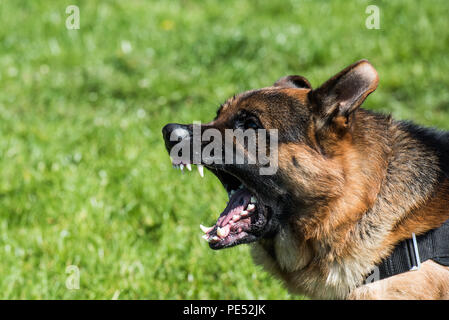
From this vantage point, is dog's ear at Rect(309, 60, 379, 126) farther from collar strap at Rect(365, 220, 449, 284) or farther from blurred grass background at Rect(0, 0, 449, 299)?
blurred grass background at Rect(0, 0, 449, 299)

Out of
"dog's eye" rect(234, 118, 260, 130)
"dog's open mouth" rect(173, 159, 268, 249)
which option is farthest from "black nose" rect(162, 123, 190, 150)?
"dog's eye" rect(234, 118, 260, 130)

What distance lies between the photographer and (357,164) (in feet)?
10.3

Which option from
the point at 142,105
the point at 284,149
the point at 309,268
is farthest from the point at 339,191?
the point at 142,105

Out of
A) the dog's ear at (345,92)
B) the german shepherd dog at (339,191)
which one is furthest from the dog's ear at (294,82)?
the dog's ear at (345,92)

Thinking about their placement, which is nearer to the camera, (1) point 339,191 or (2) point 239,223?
(1) point 339,191

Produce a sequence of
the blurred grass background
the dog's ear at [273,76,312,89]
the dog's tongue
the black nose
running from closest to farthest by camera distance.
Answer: the black nose < the dog's tongue < the dog's ear at [273,76,312,89] < the blurred grass background

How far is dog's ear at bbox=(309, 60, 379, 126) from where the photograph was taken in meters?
2.97

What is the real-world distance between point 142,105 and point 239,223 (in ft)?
12.2

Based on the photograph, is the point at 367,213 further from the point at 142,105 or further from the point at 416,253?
the point at 142,105

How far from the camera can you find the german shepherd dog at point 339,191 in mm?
3057

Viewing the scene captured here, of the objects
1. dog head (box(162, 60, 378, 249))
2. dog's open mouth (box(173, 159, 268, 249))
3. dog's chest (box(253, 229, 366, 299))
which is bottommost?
dog's chest (box(253, 229, 366, 299))

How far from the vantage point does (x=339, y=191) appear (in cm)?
309

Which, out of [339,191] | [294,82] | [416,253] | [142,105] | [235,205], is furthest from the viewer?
[142,105]

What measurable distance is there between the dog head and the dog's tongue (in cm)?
2
